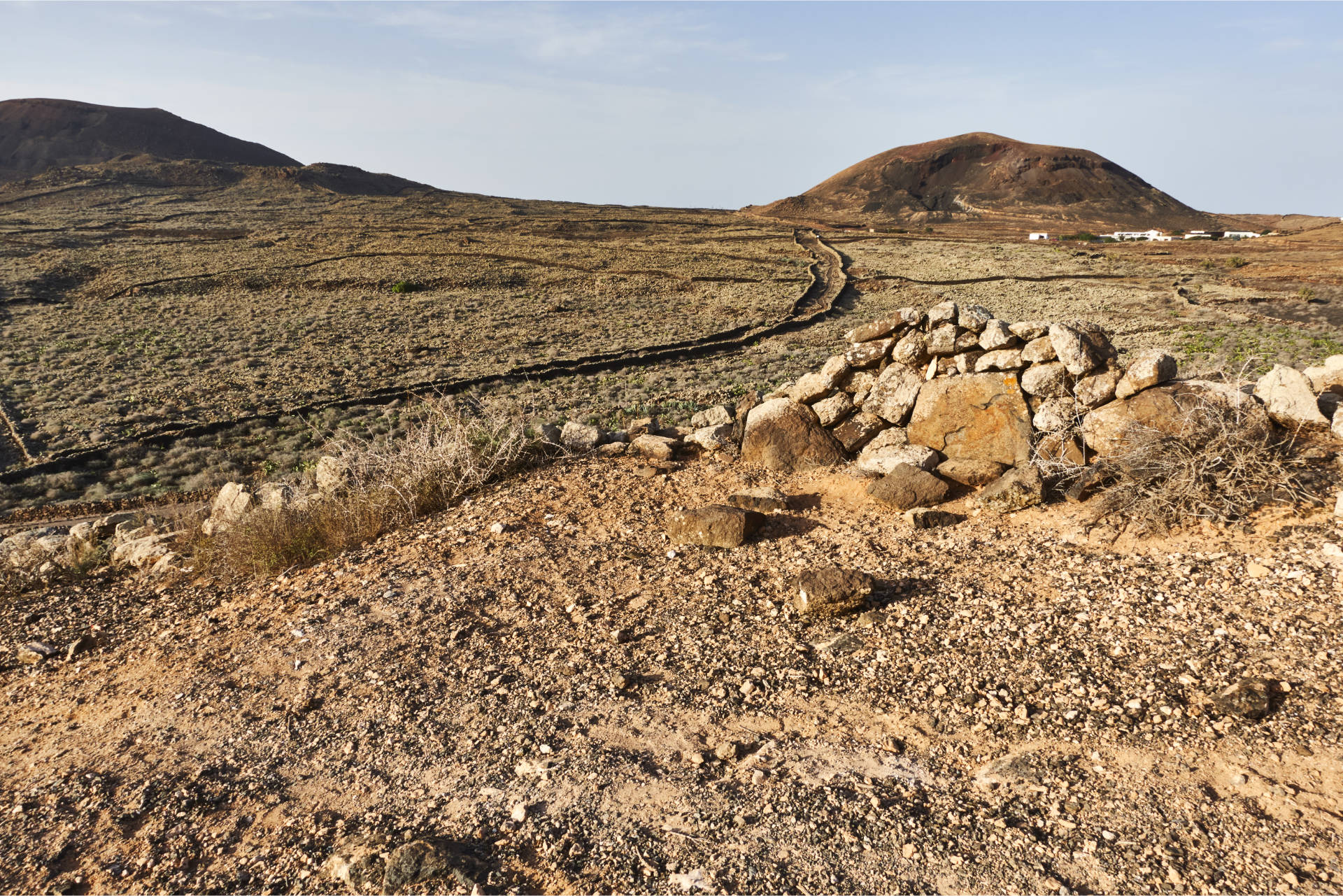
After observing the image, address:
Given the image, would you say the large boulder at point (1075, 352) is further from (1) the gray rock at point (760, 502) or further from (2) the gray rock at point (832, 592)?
(2) the gray rock at point (832, 592)

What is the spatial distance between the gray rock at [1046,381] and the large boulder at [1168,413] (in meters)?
0.35

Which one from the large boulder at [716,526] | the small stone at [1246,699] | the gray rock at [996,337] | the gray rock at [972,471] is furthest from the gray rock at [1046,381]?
the small stone at [1246,699]

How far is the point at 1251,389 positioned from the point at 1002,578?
269cm

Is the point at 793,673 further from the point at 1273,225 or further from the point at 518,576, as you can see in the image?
the point at 1273,225

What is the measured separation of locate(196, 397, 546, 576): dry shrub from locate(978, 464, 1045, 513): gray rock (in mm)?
4091

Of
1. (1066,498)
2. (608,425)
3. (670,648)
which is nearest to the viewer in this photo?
(670,648)

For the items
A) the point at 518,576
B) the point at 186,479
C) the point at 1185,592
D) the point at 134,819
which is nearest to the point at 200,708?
the point at 134,819

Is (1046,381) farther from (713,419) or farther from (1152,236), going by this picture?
(1152,236)

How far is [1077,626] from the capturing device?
4.21 metres

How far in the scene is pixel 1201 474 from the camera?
5.05m

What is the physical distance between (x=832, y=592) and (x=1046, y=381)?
9.86 ft

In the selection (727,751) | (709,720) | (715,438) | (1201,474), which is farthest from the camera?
(715,438)

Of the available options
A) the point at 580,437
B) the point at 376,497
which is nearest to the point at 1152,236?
the point at 580,437

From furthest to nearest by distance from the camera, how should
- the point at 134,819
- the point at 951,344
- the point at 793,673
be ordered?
1. the point at 951,344
2. the point at 793,673
3. the point at 134,819
